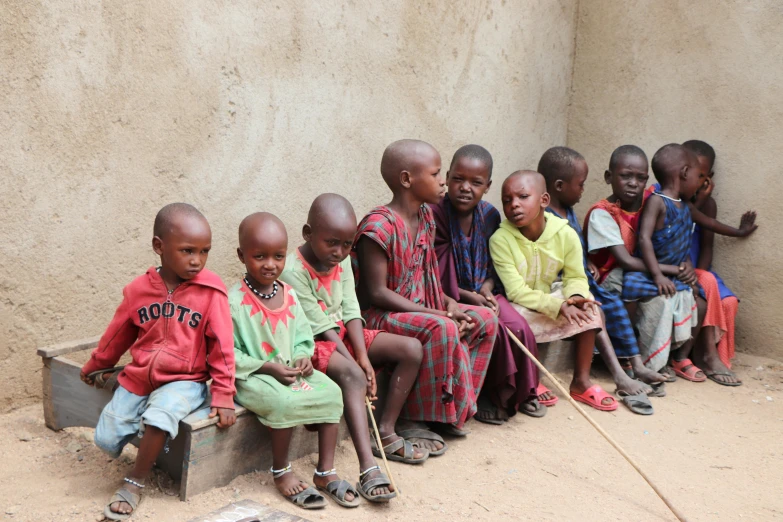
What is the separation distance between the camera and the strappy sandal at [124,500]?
2701 mm

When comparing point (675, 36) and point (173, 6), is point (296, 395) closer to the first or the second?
point (173, 6)

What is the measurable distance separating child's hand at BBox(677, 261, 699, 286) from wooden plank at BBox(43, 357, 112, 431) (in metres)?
3.52

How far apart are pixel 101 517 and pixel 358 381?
1096 millimetres

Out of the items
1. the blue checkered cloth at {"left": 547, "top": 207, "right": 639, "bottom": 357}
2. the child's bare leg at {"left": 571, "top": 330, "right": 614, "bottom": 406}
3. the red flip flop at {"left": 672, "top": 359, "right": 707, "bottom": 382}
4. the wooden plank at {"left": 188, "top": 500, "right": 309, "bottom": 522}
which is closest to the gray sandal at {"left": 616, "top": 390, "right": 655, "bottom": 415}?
the child's bare leg at {"left": 571, "top": 330, "right": 614, "bottom": 406}

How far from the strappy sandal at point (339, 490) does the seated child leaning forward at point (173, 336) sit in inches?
18.2

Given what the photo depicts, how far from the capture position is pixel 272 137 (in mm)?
4191

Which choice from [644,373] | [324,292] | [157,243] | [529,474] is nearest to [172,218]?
[157,243]

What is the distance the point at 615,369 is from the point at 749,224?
150 cm

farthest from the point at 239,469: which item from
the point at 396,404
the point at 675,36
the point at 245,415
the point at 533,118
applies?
the point at 675,36

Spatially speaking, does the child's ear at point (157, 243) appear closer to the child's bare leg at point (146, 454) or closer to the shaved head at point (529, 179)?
the child's bare leg at point (146, 454)

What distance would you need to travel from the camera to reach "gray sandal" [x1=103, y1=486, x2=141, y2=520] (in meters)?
2.70

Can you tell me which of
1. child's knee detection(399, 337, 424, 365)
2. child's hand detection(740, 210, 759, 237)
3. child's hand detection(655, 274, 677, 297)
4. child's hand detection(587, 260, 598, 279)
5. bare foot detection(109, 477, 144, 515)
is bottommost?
bare foot detection(109, 477, 144, 515)

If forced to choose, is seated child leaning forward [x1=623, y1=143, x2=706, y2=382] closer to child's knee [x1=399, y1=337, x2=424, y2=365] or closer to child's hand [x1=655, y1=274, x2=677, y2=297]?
child's hand [x1=655, y1=274, x2=677, y2=297]

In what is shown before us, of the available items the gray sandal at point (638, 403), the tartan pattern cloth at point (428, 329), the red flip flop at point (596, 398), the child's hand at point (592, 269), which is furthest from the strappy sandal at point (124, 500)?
the child's hand at point (592, 269)
